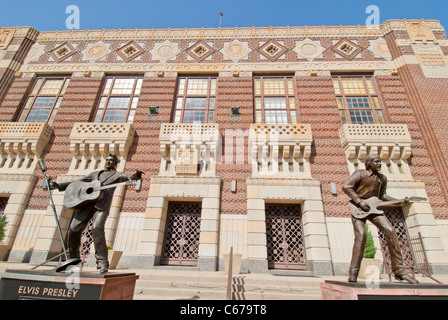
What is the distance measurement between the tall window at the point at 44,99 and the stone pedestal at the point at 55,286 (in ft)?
44.6

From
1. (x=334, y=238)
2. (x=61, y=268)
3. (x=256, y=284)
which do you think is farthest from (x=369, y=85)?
(x=61, y=268)

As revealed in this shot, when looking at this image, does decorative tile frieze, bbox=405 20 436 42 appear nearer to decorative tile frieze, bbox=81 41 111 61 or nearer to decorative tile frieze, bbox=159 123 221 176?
decorative tile frieze, bbox=159 123 221 176

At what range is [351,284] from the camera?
4375mm

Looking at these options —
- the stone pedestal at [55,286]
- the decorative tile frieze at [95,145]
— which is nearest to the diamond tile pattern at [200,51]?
the decorative tile frieze at [95,145]

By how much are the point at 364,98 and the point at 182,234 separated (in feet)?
46.3

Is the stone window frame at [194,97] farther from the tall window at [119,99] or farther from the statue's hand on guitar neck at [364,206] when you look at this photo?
the statue's hand on guitar neck at [364,206]

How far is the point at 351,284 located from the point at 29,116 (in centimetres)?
1947

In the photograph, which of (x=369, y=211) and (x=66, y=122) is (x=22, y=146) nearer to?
(x=66, y=122)

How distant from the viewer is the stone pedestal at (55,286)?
4082 mm

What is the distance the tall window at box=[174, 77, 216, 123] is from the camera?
48.9ft

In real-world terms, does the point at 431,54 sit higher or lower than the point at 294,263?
higher

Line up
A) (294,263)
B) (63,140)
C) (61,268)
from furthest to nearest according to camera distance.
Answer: (63,140)
(294,263)
(61,268)
